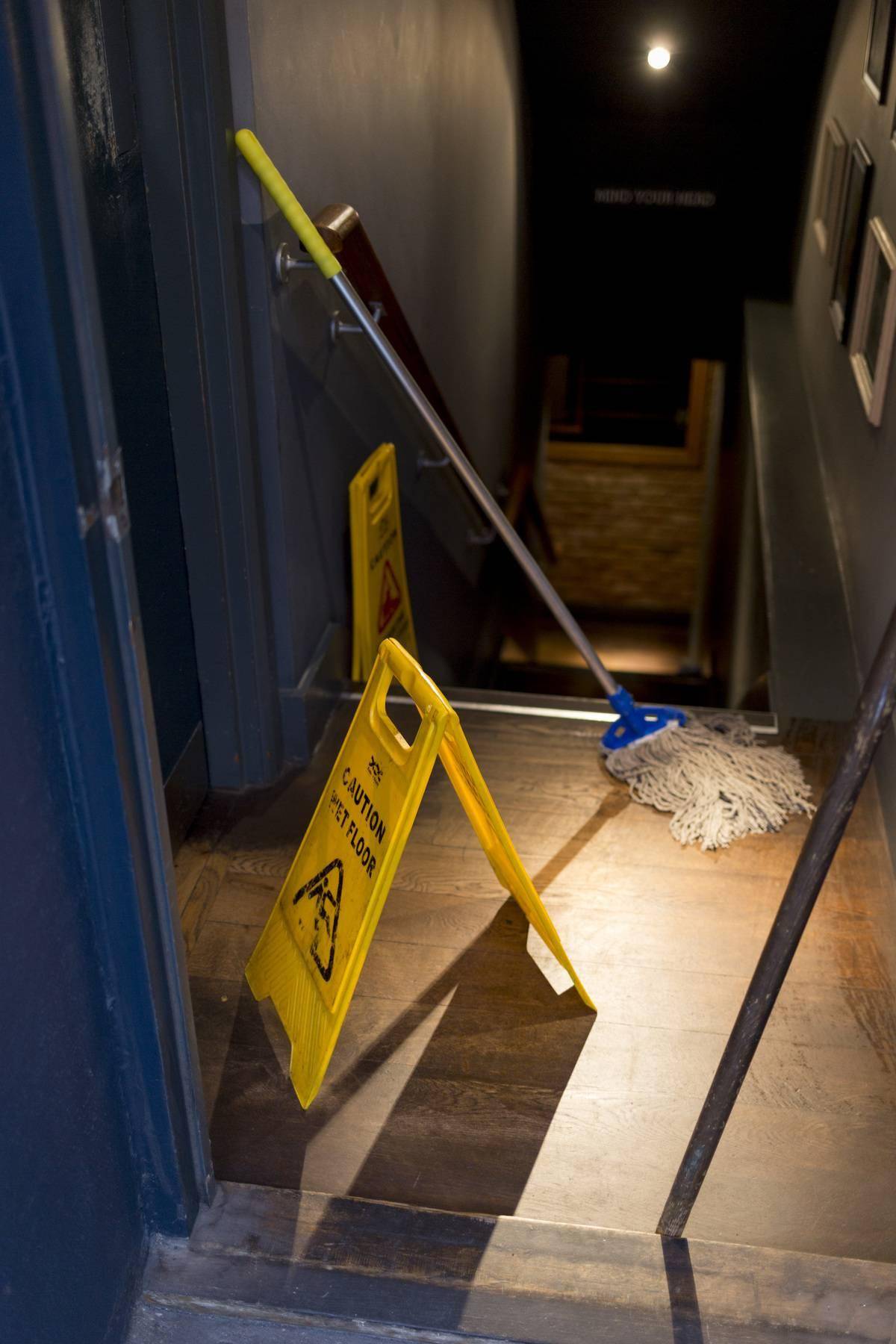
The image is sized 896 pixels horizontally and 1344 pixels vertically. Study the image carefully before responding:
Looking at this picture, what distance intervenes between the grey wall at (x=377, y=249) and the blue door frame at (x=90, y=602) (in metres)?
1.16

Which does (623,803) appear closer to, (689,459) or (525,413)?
(525,413)

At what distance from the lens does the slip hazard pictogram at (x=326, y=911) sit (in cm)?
201

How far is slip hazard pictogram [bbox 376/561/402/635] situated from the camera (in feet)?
11.0

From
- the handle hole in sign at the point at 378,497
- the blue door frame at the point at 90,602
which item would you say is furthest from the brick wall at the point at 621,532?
the blue door frame at the point at 90,602

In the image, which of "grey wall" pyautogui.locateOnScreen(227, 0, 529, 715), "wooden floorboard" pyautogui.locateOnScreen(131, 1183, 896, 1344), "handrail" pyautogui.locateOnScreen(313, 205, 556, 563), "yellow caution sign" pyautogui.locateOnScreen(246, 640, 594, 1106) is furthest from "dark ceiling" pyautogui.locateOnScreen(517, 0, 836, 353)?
"wooden floorboard" pyautogui.locateOnScreen(131, 1183, 896, 1344)

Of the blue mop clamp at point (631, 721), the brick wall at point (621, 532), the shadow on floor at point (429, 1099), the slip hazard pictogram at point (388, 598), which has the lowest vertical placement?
the brick wall at point (621, 532)

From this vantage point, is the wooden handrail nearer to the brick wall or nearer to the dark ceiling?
the dark ceiling

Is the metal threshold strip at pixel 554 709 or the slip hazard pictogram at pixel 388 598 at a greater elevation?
the slip hazard pictogram at pixel 388 598

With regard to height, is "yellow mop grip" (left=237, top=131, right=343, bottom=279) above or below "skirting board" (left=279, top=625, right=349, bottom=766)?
above

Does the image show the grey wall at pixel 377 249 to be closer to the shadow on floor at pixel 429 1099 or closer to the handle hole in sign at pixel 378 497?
the handle hole in sign at pixel 378 497

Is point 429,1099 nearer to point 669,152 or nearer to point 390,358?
point 390,358

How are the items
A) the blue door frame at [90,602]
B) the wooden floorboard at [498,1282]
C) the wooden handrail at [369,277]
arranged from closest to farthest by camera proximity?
the blue door frame at [90,602]
the wooden floorboard at [498,1282]
the wooden handrail at [369,277]

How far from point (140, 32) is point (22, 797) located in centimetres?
143

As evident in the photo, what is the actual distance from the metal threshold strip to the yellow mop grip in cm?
111
